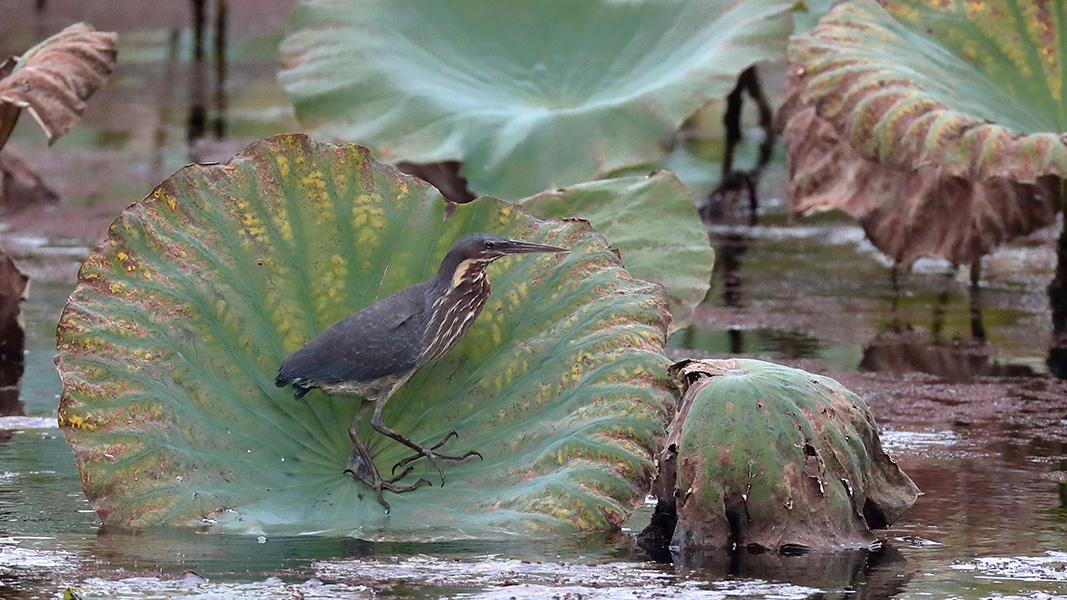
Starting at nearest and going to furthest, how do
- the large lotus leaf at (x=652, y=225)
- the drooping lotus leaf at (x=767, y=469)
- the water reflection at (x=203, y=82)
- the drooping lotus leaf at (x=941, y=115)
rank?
the drooping lotus leaf at (x=767, y=469) < the large lotus leaf at (x=652, y=225) < the drooping lotus leaf at (x=941, y=115) < the water reflection at (x=203, y=82)

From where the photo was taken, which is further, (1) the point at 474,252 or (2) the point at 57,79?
(2) the point at 57,79

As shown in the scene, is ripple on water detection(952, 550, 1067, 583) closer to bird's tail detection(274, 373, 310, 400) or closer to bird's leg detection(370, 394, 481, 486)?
bird's leg detection(370, 394, 481, 486)

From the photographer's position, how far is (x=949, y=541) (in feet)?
11.0

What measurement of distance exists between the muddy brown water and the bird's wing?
354 mm

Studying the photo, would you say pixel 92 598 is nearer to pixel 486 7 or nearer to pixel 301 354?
pixel 301 354

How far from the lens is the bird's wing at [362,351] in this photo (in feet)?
11.2

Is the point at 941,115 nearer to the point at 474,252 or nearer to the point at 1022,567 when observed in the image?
the point at 474,252

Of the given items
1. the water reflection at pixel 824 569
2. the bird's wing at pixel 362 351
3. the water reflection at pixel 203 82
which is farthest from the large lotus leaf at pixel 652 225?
the water reflection at pixel 203 82

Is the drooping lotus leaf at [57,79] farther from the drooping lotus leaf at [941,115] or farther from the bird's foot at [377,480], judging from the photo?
the drooping lotus leaf at [941,115]

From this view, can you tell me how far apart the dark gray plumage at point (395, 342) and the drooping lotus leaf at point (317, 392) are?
8 cm

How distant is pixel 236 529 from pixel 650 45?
3440 mm

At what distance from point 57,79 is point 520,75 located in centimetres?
193

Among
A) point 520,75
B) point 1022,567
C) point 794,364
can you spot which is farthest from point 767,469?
point 520,75

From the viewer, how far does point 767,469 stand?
3250 millimetres
